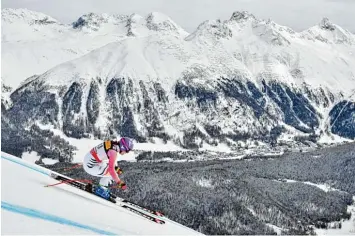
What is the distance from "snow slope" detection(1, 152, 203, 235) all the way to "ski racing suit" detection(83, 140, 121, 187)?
1.96 m

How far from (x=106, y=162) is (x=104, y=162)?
0.54 feet

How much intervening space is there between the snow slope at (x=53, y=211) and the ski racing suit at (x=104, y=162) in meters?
1.96

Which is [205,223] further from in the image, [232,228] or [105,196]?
[105,196]

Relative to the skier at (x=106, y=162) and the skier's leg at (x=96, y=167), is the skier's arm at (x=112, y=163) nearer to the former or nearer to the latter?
the skier at (x=106, y=162)

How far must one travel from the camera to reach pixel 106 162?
32.2 meters

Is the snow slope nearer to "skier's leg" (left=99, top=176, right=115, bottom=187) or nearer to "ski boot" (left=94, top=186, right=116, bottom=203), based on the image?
"ski boot" (left=94, top=186, right=116, bottom=203)

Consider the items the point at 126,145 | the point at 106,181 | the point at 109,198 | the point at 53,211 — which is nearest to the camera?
the point at 53,211

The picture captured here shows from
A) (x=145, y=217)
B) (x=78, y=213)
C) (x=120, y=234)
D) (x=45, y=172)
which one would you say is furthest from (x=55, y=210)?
(x=45, y=172)

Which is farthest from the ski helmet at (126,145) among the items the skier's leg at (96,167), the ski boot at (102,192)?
the ski boot at (102,192)

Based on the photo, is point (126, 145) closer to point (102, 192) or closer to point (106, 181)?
point (106, 181)

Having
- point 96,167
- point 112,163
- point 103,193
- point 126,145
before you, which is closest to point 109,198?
point 103,193

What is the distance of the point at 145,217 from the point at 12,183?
842 cm

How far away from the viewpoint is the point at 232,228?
7790 inches

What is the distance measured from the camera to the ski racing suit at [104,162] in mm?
30250
